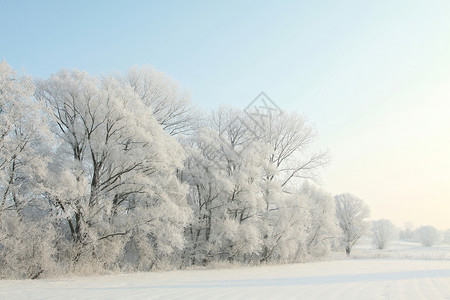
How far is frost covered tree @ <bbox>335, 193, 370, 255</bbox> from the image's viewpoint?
5256cm

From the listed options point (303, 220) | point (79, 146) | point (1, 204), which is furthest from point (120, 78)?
point (303, 220)

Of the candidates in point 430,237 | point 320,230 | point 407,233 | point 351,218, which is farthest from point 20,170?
point 407,233

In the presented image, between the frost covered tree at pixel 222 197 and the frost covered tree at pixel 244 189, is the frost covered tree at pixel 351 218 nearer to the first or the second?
the frost covered tree at pixel 244 189

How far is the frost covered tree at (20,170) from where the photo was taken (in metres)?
13.2

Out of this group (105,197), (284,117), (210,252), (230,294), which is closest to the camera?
(230,294)

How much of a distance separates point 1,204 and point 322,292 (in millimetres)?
12597

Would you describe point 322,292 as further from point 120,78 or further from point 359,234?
point 359,234

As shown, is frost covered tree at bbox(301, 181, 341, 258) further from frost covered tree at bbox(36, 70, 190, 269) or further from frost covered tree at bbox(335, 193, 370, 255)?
frost covered tree at bbox(335, 193, 370, 255)

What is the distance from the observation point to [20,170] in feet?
49.9

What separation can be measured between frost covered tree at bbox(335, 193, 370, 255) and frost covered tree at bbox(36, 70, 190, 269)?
39.8 m

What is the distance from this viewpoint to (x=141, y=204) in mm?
19547

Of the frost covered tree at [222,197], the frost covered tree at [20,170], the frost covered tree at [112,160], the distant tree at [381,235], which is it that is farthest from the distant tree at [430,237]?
the frost covered tree at [20,170]

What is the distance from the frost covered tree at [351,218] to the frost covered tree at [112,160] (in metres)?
39.8

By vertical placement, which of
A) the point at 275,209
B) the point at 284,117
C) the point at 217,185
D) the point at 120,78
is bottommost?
the point at 275,209
